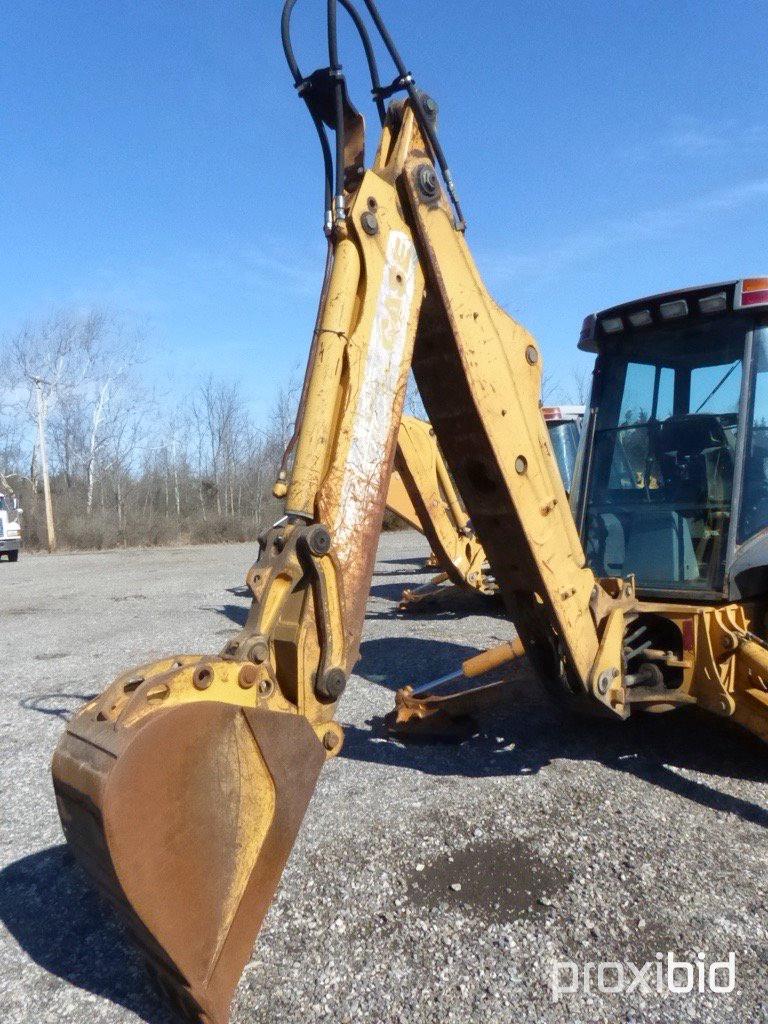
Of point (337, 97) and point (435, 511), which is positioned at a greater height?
point (337, 97)

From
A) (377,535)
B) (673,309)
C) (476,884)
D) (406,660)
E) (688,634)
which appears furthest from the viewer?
(406,660)

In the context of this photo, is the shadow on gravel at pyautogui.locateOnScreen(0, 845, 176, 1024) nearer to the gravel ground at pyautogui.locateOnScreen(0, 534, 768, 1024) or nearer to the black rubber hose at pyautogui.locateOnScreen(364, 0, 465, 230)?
the gravel ground at pyautogui.locateOnScreen(0, 534, 768, 1024)

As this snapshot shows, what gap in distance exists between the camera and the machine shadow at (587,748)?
4.39 metres

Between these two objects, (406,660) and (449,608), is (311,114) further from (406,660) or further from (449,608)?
(449,608)

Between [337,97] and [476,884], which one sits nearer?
[337,97]

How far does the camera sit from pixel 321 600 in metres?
2.62

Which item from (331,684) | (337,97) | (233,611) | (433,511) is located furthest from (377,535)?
(233,611)

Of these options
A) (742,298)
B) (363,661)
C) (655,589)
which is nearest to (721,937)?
(655,589)

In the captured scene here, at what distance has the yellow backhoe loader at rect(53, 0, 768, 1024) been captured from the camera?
2.20 metres

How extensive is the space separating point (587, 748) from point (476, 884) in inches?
67.6

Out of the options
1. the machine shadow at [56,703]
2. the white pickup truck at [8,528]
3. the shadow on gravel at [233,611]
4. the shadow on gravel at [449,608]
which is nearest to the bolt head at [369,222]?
the machine shadow at [56,703]

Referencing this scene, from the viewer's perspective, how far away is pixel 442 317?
10.5 ft

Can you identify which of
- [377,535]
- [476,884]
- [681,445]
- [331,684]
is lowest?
[476,884]

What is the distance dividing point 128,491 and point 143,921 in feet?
142
